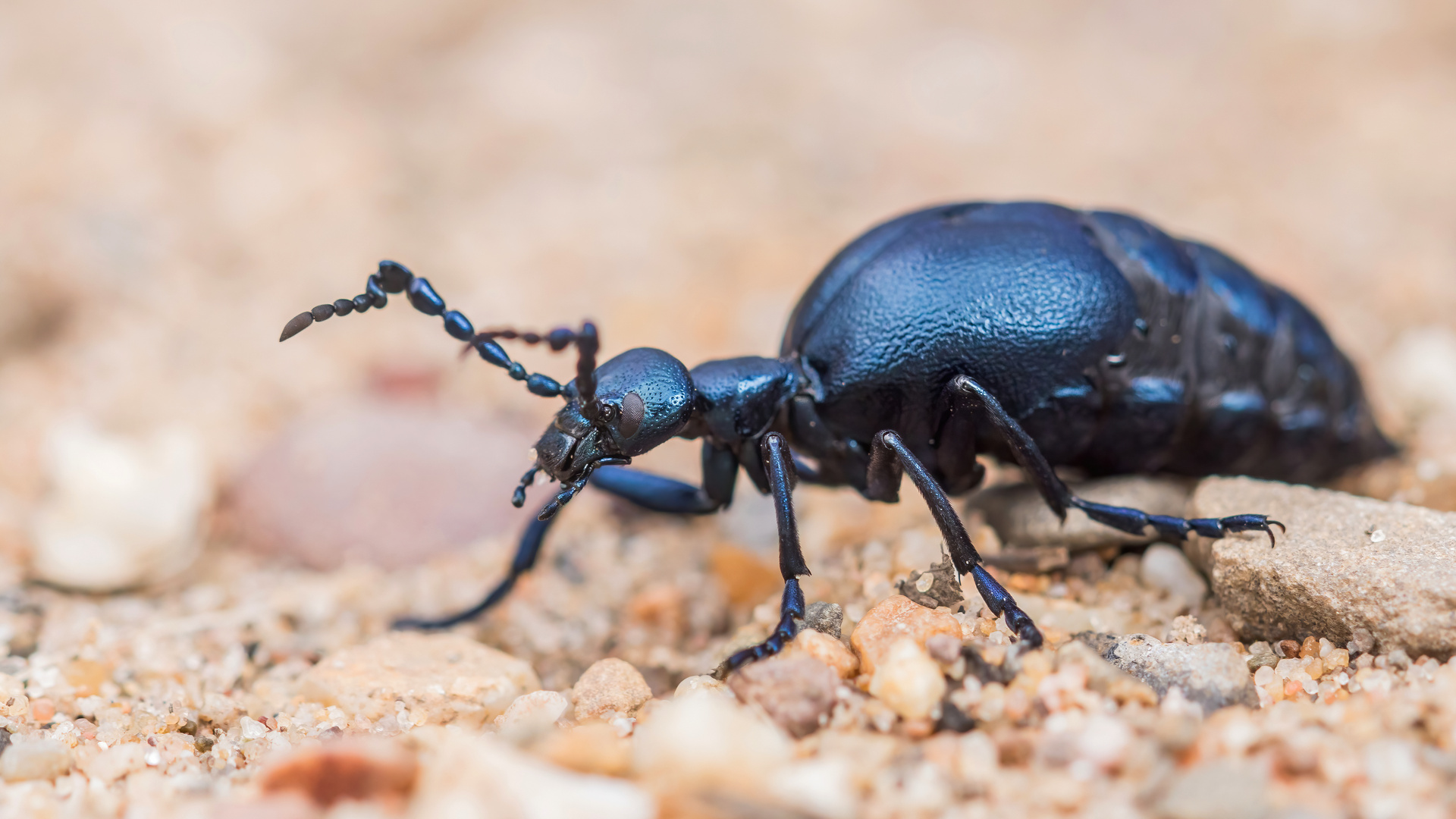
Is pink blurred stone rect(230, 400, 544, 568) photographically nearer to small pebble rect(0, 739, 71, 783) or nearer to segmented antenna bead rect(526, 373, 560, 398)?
segmented antenna bead rect(526, 373, 560, 398)

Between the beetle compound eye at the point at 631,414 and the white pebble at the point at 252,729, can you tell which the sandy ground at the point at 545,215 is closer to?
the white pebble at the point at 252,729

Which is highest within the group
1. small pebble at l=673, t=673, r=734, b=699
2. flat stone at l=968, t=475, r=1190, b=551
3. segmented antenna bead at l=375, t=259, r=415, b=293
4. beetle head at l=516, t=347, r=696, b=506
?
segmented antenna bead at l=375, t=259, r=415, b=293

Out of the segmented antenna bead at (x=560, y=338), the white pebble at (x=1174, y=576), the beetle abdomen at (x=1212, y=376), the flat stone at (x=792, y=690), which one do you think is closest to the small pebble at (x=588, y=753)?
the flat stone at (x=792, y=690)

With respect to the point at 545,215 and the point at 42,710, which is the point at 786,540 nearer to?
the point at 42,710

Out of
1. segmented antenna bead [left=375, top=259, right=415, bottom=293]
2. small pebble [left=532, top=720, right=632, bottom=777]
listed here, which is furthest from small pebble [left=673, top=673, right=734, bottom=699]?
segmented antenna bead [left=375, top=259, right=415, bottom=293]

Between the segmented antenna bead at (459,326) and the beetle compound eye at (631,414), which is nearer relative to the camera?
the segmented antenna bead at (459,326)

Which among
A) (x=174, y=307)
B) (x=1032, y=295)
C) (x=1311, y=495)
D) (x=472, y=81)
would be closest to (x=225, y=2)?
(x=472, y=81)

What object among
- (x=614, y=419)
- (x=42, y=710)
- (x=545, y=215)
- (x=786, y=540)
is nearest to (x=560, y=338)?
(x=614, y=419)
